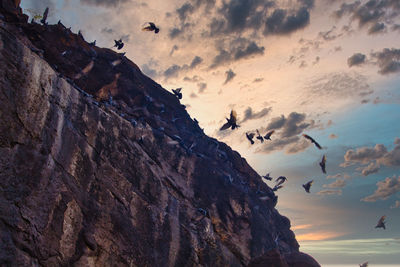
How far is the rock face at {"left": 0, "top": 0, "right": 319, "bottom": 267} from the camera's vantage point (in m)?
8.88

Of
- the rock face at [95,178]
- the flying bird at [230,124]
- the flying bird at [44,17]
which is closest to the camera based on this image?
the rock face at [95,178]

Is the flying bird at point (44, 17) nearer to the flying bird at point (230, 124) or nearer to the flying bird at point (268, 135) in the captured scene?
the flying bird at point (230, 124)

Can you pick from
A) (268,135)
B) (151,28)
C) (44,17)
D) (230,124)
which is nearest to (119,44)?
(151,28)

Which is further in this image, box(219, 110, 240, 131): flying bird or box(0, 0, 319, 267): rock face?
box(219, 110, 240, 131): flying bird

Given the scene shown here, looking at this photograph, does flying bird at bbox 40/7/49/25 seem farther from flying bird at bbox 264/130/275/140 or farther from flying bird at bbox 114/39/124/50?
flying bird at bbox 264/130/275/140

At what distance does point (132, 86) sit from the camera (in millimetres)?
24875

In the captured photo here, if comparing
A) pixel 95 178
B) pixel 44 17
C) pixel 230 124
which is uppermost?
pixel 44 17

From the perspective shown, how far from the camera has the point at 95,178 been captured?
1216 centimetres

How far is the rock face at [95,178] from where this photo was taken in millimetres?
8875

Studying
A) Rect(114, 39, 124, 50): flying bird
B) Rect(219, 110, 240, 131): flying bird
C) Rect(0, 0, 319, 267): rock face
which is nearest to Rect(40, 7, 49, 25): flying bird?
Rect(0, 0, 319, 267): rock face

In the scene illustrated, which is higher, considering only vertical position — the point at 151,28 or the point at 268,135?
the point at 151,28

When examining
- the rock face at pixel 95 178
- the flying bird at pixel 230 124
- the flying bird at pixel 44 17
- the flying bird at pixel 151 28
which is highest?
the flying bird at pixel 44 17

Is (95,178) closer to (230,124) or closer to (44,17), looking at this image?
(230,124)

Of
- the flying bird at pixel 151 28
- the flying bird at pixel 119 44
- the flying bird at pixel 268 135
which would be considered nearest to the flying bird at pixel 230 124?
the flying bird at pixel 268 135
